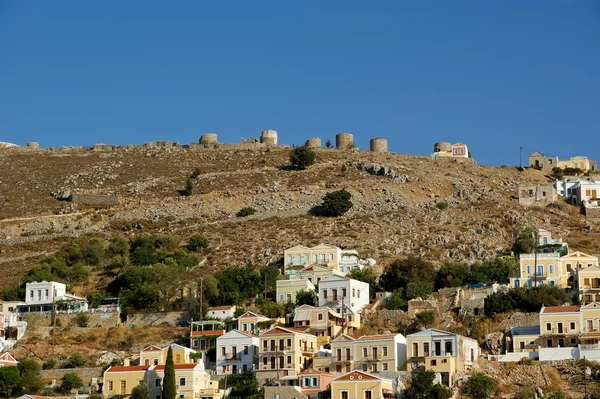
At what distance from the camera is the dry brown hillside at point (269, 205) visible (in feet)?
343

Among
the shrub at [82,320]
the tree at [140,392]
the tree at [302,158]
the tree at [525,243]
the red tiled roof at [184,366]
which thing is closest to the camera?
the tree at [140,392]

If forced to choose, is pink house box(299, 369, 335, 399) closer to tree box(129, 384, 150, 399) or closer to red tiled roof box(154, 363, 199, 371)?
red tiled roof box(154, 363, 199, 371)

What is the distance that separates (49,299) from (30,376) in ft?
57.7

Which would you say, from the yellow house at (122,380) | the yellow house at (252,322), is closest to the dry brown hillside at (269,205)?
the yellow house at (252,322)

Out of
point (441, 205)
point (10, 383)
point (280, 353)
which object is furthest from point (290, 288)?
point (441, 205)

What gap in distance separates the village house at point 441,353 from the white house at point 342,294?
502 inches

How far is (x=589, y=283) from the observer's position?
276 feet

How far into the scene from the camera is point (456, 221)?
108m

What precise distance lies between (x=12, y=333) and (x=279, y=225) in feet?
102

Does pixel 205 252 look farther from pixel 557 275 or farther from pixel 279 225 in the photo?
pixel 557 275

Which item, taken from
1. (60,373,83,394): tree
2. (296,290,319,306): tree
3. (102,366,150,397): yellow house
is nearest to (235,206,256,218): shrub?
(296,290,319,306): tree

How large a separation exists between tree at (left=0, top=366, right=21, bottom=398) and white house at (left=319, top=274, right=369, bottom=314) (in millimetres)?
22155

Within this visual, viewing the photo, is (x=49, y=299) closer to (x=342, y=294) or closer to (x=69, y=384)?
(x=69, y=384)

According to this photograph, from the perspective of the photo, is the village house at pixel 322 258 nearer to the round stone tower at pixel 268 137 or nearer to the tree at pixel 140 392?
the tree at pixel 140 392
